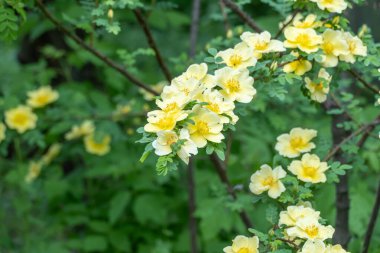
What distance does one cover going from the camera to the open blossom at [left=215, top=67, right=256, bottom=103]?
1783mm

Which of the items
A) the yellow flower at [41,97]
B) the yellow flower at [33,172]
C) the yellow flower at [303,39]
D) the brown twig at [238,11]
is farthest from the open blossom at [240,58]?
the yellow flower at [33,172]

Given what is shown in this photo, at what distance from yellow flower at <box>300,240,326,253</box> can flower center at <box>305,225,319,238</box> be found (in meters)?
0.06

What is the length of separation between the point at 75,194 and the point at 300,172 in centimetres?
223

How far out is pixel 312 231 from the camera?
166 centimetres

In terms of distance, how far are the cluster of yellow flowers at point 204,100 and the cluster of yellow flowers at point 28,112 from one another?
61.5 inches

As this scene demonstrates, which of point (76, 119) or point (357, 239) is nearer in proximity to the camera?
point (357, 239)

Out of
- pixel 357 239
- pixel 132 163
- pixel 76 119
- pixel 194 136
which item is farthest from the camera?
pixel 132 163

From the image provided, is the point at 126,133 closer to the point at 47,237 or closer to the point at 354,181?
the point at 47,237

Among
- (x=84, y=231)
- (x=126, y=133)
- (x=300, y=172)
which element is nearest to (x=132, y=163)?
(x=126, y=133)

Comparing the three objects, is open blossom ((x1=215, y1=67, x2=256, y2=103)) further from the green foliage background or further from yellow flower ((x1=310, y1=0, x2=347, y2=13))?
the green foliage background

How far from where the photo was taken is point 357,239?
9.62ft

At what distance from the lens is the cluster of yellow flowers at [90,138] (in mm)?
3771

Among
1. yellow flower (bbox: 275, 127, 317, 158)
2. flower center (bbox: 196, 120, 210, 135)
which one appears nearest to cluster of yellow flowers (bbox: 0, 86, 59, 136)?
yellow flower (bbox: 275, 127, 317, 158)

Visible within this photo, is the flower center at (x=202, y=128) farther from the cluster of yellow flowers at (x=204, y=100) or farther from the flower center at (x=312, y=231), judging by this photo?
the flower center at (x=312, y=231)
